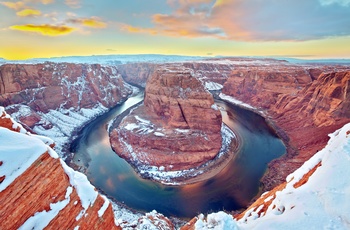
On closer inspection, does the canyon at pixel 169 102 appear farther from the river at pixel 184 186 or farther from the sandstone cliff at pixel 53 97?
the river at pixel 184 186

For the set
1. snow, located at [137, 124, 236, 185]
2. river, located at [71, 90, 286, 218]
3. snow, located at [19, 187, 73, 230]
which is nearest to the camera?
snow, located at [19, 187, 73, 230]

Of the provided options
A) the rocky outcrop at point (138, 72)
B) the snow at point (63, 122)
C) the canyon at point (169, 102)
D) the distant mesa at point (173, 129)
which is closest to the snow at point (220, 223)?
the canyon at point (169, 102)

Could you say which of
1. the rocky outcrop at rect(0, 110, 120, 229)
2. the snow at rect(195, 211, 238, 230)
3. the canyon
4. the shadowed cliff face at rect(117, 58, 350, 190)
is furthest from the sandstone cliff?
the snow at rect(195, 211, 238, 230)

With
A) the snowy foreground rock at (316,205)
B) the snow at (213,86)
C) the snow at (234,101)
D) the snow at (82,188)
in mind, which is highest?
the snowy foreground rock at (316,205)

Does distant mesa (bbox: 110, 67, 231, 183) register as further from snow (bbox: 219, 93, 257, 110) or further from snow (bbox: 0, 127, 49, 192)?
snow (bbox: 219, 93, 257, 110)

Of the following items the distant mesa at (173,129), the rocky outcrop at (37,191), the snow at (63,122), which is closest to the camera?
the rocky outcrop at (37,191)
